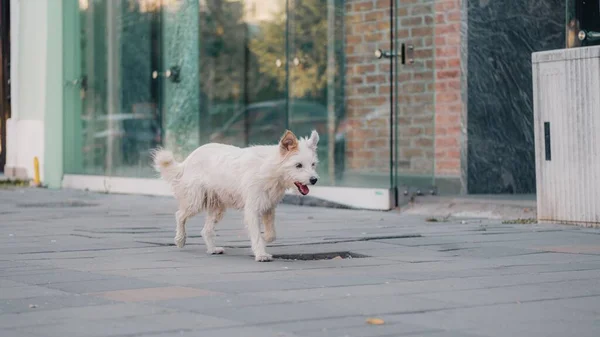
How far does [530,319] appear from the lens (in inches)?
235

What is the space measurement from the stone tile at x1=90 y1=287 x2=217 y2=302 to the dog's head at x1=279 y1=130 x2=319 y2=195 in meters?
2.01

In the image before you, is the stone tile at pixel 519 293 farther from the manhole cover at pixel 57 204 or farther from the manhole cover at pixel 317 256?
the manhole cover at pixel 57 204

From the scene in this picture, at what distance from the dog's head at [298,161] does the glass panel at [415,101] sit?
5.14 m

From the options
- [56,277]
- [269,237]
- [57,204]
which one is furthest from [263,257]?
[57,204]

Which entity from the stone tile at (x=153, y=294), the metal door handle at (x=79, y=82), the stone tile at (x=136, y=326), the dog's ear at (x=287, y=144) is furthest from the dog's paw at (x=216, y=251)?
the metal door handle at (x=79, y=82)

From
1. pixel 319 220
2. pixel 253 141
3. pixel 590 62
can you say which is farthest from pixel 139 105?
pixel 590 62

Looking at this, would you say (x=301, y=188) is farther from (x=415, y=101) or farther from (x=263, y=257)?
(x=415, y=101)

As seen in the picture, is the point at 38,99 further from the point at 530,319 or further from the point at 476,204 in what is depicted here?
the point at 530,319

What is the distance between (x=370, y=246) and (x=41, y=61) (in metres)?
12.9

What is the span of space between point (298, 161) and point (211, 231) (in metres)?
1.07

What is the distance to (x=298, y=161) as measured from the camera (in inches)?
352

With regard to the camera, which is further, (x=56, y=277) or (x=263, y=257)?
(x=263, y=257)

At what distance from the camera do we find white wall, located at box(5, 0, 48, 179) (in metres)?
21.2

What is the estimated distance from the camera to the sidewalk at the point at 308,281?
229 inches
